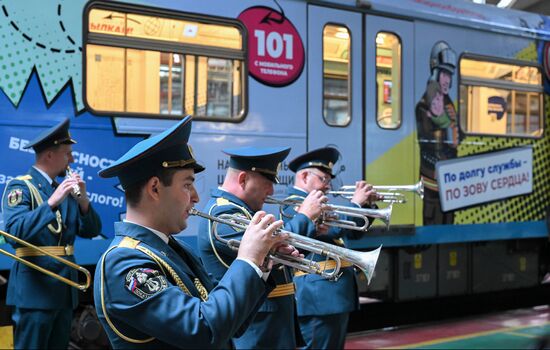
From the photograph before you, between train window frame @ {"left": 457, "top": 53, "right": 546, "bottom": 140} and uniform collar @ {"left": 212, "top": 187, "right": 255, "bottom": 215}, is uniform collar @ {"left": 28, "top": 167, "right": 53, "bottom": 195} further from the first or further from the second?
train window frame @ {"left": 457, "top": 53, "right": 546, "bottom": 140}

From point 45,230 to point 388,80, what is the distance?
3.68 m

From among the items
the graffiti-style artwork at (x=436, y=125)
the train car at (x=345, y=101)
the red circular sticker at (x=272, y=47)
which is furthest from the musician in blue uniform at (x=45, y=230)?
the graffiti-style artwork at (x=436, y=125)

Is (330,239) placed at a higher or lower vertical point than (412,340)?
higher

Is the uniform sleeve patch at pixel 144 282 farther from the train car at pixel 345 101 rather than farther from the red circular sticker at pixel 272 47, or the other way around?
the red circular sticker at pixel 272 47

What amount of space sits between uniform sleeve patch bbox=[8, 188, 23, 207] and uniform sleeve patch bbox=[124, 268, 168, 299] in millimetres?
2452

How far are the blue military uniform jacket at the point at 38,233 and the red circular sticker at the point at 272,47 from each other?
6.66ft

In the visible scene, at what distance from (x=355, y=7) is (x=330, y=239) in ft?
9.16

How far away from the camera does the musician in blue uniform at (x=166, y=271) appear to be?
77.3 inches

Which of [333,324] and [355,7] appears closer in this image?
[333,324]

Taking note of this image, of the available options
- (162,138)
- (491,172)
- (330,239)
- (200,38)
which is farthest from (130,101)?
(491,172)

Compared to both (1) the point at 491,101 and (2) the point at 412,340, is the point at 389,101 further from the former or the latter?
(2) the point at 412,340

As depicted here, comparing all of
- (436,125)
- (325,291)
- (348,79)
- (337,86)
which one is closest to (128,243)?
(325,291)

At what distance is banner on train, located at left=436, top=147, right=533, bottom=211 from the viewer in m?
6.93

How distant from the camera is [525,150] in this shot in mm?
7691
